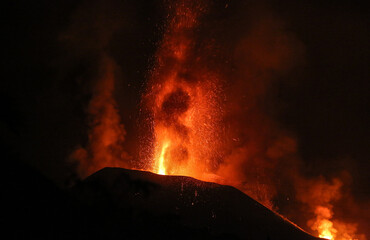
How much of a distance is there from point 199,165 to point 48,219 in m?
18.6

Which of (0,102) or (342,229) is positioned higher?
(342,229)

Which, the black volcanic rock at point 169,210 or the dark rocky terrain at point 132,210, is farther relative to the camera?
the black volcanic rock at point 169,210

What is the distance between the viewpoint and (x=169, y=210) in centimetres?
1264

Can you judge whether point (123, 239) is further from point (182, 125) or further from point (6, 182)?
point (182, 125)

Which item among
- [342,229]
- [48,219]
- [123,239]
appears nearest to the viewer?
[48,219]

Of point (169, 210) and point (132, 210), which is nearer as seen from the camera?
point (132, 210)

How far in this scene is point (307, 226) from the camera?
26.0 metres

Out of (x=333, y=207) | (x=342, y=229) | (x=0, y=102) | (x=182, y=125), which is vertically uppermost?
(x=182, y=125)

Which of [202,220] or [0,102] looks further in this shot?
[202,220]

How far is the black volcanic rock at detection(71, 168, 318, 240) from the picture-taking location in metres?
10.9

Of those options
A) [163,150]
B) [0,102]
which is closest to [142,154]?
[163,150]

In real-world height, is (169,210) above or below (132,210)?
above

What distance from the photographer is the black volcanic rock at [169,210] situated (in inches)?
429

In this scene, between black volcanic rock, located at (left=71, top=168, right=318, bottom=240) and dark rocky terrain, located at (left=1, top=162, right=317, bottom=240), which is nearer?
dark rocky terrain, located at (left=1, top=162, right=317, bottom=240)
